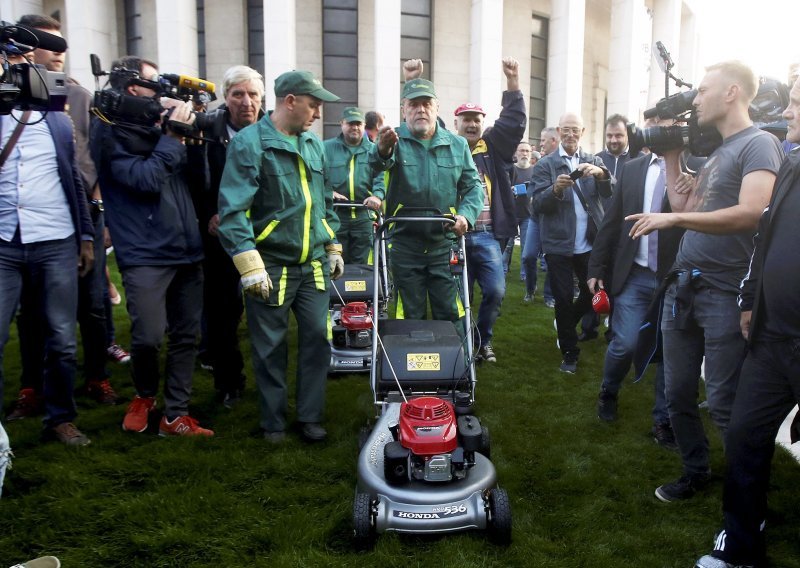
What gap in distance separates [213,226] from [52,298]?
109cm

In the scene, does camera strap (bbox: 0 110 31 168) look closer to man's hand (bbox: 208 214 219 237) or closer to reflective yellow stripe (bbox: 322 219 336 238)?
man's hand (bbox: 208 214 219 237)

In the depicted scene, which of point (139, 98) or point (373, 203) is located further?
point (373, 203)

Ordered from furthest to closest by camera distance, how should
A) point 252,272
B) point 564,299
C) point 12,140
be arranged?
point 564,299 < point 252,272 < point 12,140

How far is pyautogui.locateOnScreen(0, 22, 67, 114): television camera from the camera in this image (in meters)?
2.52

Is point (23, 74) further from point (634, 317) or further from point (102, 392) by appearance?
point (634, 317)

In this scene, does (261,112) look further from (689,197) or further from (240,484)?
(689,197)

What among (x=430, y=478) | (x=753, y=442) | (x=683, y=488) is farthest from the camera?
(x=683, y=488)

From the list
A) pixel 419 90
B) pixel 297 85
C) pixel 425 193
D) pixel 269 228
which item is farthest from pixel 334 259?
pixel 419 90

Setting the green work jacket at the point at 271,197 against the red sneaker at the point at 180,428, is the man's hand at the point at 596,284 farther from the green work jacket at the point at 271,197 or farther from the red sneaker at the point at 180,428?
the red sneaker at the point at 180,428

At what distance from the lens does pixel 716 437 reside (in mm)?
4070

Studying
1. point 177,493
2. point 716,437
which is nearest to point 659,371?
point 716,437

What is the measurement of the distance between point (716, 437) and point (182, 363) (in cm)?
352

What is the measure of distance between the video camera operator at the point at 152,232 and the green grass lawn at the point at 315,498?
40 cm

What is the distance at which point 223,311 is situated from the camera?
14.7 ft
